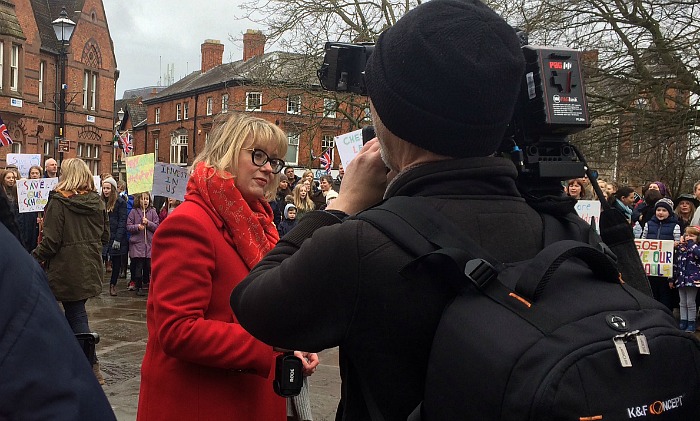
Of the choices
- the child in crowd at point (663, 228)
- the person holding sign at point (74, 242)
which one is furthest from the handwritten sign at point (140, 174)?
the child in crowd at point (663, 228)

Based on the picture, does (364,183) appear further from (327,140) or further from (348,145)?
(327,140)

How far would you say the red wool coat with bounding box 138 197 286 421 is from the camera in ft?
7.68

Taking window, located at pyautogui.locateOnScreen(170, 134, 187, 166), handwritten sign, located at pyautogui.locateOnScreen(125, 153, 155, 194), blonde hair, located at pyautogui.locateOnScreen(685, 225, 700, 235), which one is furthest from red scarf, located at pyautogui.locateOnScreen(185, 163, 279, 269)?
window, located at pyautogui.locateOnScreen(170, 134, 187, 166)

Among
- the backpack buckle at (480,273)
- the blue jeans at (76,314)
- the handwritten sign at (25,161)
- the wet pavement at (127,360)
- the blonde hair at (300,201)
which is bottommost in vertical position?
the wet pavement at (127,360)

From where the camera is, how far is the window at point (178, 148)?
52.6 meters

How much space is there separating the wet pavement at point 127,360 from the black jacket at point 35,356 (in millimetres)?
4306

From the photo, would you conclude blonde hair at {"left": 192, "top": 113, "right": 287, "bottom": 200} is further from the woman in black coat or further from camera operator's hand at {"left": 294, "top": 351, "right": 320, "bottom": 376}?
the woman in black coat

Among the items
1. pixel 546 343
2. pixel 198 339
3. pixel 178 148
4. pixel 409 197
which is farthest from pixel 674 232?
pixel 178 148

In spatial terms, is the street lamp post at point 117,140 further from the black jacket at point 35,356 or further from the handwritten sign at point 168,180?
the black jacket at point 35,356

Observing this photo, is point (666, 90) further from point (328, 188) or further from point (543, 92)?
point (543, 92)

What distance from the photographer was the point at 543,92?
1699 millimetres

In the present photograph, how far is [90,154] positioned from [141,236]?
26452 millimetres

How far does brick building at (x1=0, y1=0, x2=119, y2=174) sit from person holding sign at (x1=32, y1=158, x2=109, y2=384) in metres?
24.9

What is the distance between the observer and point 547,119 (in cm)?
168
